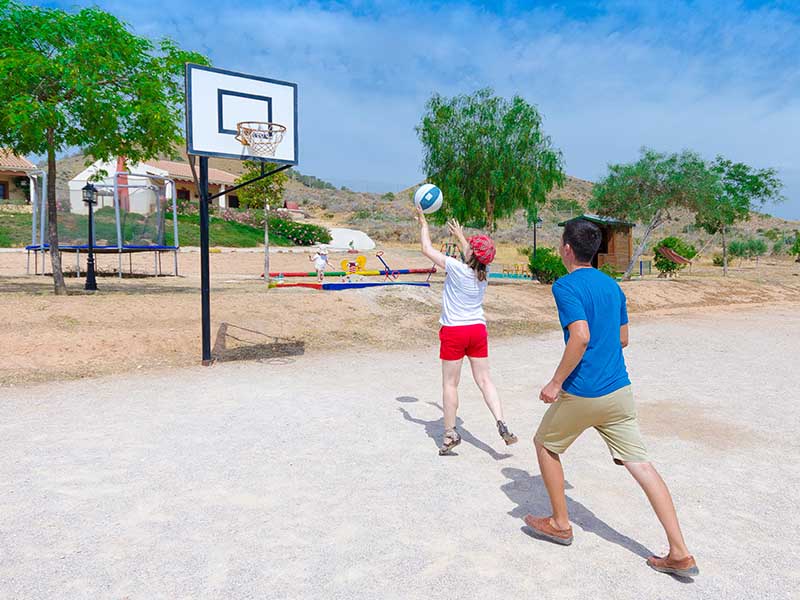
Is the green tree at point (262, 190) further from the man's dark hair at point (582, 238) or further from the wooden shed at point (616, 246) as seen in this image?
the man's dark hair at point (582, 238)

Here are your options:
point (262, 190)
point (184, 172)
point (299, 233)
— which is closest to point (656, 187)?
point (262, 190)

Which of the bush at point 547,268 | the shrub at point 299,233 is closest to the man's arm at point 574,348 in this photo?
the bush at point 547,268

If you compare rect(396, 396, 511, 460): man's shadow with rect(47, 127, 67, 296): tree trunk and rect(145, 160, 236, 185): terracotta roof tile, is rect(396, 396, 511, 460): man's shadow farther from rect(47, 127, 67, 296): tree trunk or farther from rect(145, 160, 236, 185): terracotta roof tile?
rect(145, 160, 236, 185): terracotta roof tile

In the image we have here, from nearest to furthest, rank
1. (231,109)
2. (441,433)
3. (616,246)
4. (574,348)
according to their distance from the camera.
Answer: (574,348) → (441,433) → (231,109) → (616,246)

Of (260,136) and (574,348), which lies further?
(260,136)

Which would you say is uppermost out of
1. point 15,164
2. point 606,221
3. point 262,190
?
point 15,164

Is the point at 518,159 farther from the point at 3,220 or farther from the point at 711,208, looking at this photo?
the point at 3,220

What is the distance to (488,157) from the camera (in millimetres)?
22703

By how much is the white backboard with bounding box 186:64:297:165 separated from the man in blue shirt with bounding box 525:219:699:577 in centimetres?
660

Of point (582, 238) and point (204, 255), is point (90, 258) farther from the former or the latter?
point (582, 238)

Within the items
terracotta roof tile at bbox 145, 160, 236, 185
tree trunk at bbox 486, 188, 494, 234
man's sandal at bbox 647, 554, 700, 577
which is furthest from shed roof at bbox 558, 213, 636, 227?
terracotta roof tile at bbox 145, 160, 236, 185

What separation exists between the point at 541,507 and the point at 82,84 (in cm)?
1105

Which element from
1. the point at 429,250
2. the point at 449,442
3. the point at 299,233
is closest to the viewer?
the point at 429,250

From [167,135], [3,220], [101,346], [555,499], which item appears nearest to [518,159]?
[167,135]
